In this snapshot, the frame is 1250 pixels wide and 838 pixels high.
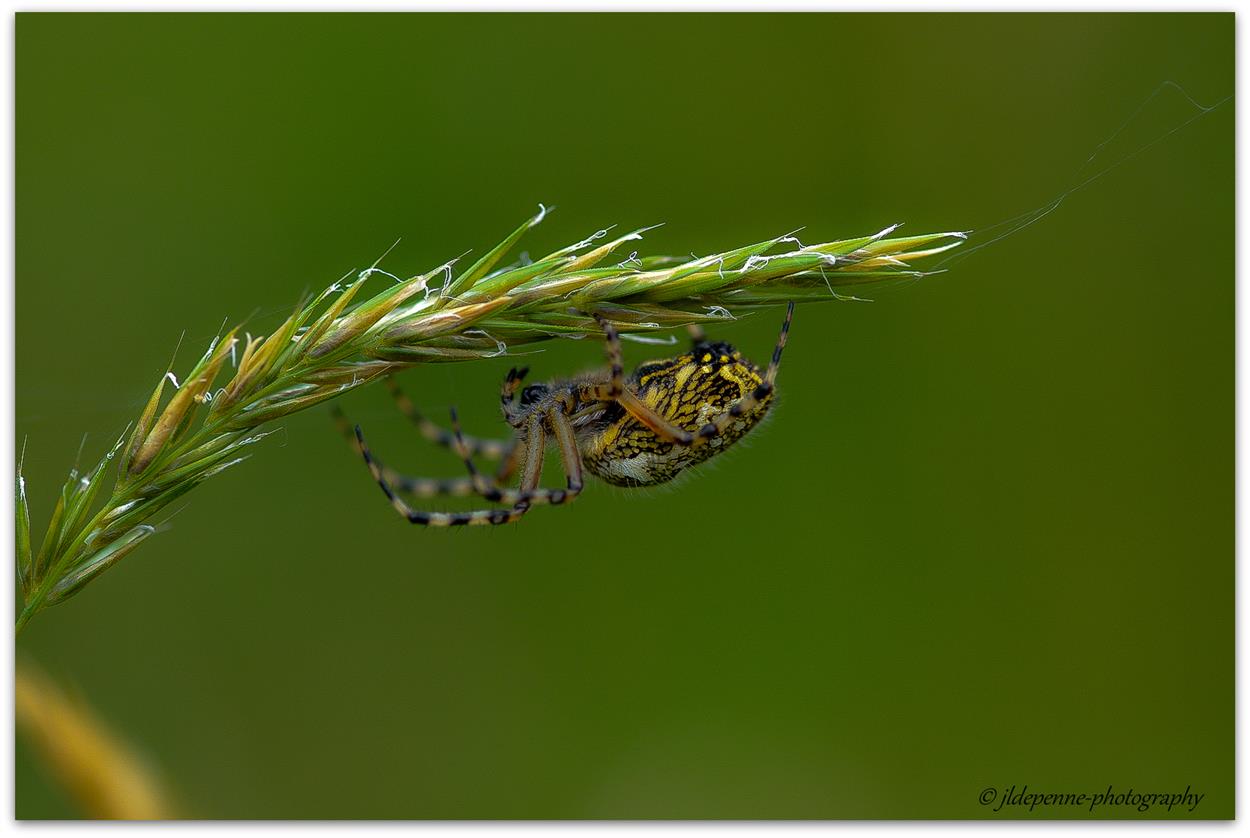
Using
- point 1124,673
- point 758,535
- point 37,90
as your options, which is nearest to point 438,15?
point 37,90

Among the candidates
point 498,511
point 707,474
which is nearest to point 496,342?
point 498,511

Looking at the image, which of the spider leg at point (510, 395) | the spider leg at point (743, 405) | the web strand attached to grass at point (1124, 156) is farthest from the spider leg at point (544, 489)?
the web strand attached to grass at point (1124, 156)

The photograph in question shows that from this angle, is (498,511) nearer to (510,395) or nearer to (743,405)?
(510,395)

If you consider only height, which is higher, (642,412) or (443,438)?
(443,438)

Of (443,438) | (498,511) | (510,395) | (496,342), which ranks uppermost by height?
(496,342)

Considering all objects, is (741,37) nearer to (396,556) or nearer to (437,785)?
(396,556)

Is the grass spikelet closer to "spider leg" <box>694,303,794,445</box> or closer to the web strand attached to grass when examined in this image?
"spider leg" <box>694,303,794,445</box>
